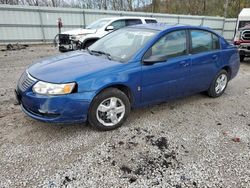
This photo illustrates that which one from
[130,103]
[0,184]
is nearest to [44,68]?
[130,103]

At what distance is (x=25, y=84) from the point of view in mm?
3076

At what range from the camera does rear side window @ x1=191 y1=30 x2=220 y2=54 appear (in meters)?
4.11

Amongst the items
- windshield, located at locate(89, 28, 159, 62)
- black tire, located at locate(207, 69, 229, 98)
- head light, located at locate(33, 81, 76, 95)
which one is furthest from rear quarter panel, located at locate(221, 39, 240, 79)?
head light, located at locate(33, 81, 76, 95)

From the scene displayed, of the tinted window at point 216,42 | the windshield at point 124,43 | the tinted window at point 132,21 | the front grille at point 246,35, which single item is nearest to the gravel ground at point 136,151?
the windshield at point 124,43

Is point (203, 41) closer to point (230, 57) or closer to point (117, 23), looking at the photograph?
point (230, 57)

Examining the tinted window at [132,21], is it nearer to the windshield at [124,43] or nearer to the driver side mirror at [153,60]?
the windshield at [124,43]

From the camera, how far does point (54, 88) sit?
9.33 feet

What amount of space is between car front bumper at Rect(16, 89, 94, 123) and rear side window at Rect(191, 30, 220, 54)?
2.29 m

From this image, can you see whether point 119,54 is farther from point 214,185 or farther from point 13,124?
point 214,185

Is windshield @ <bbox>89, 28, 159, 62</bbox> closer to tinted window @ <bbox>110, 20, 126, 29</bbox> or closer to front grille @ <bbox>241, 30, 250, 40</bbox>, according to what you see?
tinted window @ <bbox>110, 20, 126, 29</bbox>

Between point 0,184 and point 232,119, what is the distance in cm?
364

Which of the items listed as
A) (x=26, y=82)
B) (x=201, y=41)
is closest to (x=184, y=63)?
(x=201, y=41)

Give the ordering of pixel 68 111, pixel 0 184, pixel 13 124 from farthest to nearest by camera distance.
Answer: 1. pixel 13 124
2. pixel 68 111
3. pixel 0 184

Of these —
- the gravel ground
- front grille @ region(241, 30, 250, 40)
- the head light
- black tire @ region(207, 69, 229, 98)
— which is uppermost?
front grille @ region(241, 30, 250, 40)
